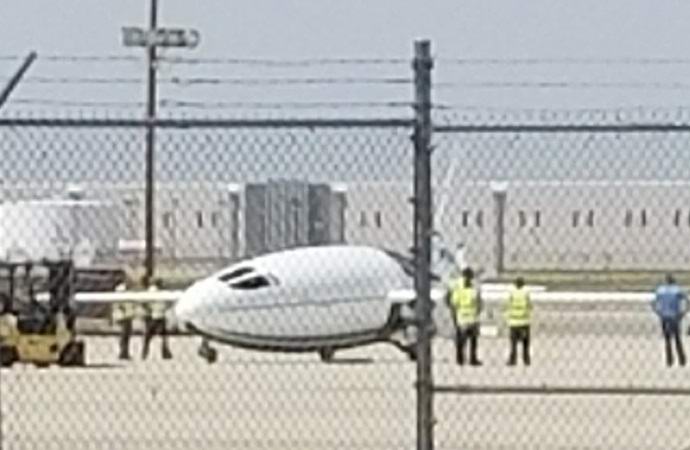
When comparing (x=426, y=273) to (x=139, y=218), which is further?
(x=139, y=218)

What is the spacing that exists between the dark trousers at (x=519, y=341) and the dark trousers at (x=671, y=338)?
1.97 m

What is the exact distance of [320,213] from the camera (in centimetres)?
2386

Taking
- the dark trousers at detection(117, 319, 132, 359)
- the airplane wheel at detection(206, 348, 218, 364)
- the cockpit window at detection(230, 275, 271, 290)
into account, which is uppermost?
the cockpit window at detection(230, 275, 271, 290)

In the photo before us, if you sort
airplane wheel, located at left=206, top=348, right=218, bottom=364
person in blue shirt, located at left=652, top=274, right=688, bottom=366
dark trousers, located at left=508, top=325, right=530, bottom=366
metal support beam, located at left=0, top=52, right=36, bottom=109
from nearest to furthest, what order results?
1. metal support beam, located at left=0, top=52, right=36, bottom=109
2. person in blue shirt, located at left=652, top=274, right=688, bottom=366
3. dark trousers, located at left=508, top=325, right=530, bottom=366
4. airplane wheel, located at left=206, top=348, right=218, bottom=364

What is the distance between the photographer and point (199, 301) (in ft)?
125

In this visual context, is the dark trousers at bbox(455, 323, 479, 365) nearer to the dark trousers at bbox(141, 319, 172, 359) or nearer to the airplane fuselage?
the airplane fuselage

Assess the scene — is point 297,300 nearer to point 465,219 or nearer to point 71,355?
point 71,355

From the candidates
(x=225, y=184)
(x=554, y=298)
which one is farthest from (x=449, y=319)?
(x=225, y=184)

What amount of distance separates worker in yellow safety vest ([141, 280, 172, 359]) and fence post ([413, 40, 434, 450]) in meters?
21.6

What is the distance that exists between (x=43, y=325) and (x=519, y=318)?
23.9ft

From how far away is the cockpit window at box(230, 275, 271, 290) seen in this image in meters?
36.1

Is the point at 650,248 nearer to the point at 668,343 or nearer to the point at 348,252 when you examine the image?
the point at 668,343

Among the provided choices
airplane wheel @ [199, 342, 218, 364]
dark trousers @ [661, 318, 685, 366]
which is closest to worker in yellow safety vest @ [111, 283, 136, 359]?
airplane wheel @ [199, 342, 218, 364]

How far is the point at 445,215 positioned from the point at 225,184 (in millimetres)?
24595
